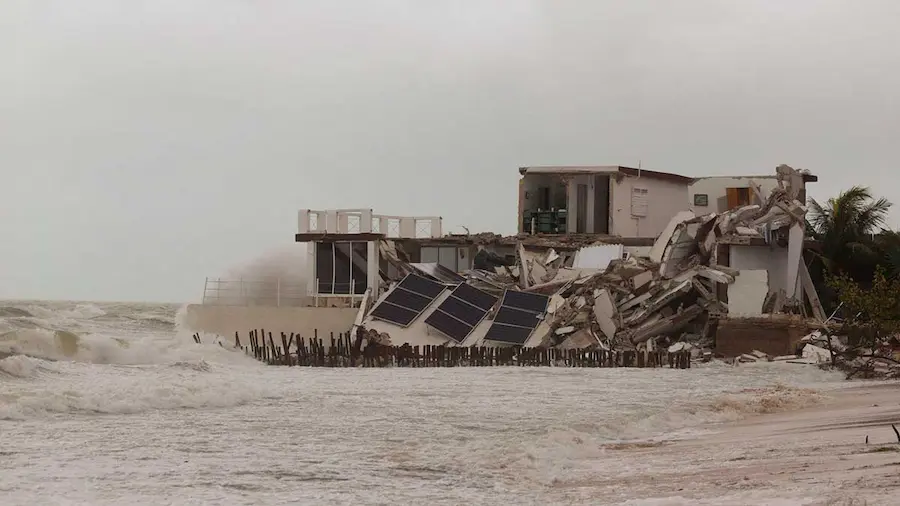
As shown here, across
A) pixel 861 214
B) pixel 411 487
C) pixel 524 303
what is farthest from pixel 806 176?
pixel 411 487

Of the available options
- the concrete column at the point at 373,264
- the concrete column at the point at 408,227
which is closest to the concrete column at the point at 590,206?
the concrete column at the point at 408,227

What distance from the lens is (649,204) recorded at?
46.3m

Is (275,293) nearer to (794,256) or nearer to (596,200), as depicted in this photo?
(596,200)

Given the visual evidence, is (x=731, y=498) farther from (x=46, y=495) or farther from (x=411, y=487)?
(x=46, y=495)

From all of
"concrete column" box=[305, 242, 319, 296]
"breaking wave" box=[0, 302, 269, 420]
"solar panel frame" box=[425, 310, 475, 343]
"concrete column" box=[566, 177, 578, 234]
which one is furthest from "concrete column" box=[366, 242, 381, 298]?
"concrete column" box=[566, 177, 578, 234]

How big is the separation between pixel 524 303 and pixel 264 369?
7.90m

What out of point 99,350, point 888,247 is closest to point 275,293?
point 99,350

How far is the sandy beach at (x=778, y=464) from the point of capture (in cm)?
1119

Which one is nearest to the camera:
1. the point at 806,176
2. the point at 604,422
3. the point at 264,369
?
the point at 604,422

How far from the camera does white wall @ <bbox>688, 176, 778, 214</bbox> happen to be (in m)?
48.7

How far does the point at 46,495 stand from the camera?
13016 mm

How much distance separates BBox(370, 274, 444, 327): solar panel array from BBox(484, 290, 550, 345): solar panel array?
2.41 m

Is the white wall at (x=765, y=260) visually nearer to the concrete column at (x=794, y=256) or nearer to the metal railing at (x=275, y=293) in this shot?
the concrete column at (x=794, y=256)

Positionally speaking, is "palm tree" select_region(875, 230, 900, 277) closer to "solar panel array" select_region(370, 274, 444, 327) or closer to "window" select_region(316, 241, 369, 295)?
"solar panel array" select_region(370, 274, 444, 327)
